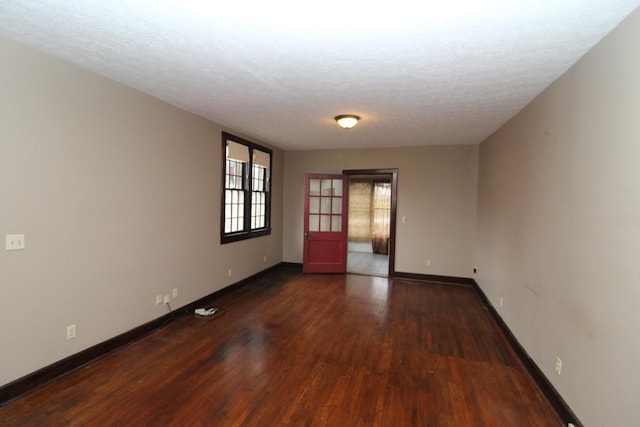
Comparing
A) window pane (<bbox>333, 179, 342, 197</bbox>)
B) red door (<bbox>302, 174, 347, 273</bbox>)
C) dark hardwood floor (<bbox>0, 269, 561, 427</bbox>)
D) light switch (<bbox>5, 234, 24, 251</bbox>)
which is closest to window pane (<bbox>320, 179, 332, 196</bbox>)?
red door (<bbox>302, 174, 347, 273</bbox>)

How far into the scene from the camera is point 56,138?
244cm

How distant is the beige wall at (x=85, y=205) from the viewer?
2213mm

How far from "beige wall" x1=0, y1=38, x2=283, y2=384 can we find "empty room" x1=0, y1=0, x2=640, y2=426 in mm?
16

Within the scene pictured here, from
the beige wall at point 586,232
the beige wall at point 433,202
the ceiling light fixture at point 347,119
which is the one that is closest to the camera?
the beige wall at point 586,232

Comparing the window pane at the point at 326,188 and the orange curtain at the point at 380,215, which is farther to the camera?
the orange curtain at the point at 380,215

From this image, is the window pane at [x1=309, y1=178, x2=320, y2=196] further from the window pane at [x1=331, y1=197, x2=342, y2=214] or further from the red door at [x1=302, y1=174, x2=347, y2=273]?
the window pane at [x1=331, y1=197, x2=342, y2=214]

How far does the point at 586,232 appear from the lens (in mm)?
2006

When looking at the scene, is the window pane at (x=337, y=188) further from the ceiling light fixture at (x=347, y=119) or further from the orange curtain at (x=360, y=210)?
the orange curtain at (x=360, y=210)

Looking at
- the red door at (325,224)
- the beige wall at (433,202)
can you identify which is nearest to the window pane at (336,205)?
the red door at (325,224)

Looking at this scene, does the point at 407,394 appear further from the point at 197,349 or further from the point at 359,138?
the point at 359,138

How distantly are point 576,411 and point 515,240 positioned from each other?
5.64 ft

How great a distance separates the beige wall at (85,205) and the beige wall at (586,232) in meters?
3.79

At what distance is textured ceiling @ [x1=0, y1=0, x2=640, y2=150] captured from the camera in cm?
171

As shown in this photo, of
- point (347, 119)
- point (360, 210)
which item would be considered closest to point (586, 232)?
point (347, 119)
